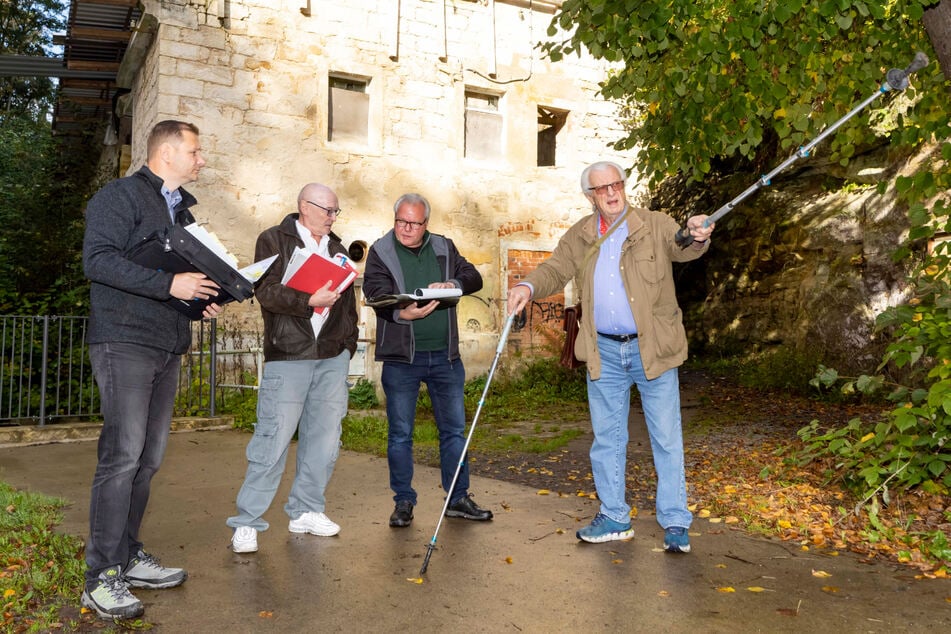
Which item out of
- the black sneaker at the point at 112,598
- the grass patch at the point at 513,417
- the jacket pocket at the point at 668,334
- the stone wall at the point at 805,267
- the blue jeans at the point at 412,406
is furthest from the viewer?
the stone wall at the point at 805,267

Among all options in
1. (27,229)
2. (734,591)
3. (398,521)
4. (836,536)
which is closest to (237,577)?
(398,521)

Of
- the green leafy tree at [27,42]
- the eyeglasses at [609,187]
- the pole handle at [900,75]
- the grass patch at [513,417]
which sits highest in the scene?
the green leafy tree at [27,42]

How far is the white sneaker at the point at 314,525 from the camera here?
15.6 ft

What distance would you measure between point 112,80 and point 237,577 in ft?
41.0

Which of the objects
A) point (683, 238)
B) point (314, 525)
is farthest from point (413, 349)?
point (683, 238)

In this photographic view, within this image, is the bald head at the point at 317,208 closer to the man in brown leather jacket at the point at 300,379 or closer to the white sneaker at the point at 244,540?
the man in brown leather jacket at the point at 300,379

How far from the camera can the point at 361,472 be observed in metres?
6.90

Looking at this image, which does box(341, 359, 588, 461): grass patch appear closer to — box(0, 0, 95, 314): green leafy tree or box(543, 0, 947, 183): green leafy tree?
box(543, 0, 947, 183): green leafy tree

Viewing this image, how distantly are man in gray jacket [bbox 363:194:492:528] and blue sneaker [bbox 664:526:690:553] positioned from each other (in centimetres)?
119

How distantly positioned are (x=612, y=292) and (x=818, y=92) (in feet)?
12.5

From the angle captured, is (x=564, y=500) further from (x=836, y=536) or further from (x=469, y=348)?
(x=469, y=348)

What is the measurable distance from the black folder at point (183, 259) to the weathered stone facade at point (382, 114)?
27.1 feet

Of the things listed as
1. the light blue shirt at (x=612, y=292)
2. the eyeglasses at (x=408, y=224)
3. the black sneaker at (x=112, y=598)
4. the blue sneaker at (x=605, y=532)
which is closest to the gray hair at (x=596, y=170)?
the light blue shirt at (x=612, y=292)

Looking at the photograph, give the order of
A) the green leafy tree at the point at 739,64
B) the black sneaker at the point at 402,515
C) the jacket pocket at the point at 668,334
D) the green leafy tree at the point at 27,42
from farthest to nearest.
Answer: the green leafy tree at the point at 27,42
the green leafy tree at the point at 739,64
the black sneaker at the point at 402,515
the jacket pocket at the point at 668,334
